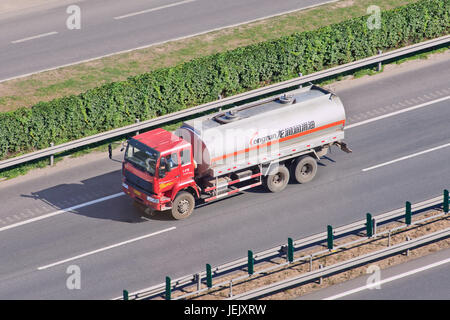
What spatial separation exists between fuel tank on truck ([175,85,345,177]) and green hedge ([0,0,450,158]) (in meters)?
5.74

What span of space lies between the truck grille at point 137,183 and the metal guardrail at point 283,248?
13.5ft

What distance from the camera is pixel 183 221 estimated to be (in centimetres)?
3478

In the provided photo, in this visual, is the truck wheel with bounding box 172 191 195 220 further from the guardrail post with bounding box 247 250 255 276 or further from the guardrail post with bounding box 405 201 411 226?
the guardrail post with bounding box 405 201 411 226

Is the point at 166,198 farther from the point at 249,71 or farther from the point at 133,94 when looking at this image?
the point at 249,71

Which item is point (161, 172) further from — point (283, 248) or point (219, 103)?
point (219, 103)

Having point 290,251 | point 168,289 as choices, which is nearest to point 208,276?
point 168,289

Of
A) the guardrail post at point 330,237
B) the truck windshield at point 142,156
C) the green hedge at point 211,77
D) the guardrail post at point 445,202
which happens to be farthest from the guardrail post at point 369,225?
the green hedge at point 211,77

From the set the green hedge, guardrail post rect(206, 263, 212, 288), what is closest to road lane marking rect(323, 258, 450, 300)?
guardrail post rect(206, 263, 212, 288)

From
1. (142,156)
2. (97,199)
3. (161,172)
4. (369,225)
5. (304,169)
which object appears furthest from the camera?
(304,169)

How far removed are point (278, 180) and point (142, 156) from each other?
544 centimetres

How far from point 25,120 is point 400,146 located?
1504cm

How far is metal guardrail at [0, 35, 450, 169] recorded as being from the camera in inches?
1492

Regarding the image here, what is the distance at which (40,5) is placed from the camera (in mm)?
50156
